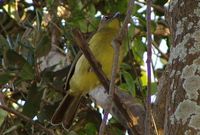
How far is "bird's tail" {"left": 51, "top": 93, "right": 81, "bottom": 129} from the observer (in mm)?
2531

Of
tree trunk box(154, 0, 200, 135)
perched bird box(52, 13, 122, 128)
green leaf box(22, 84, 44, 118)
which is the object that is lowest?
tree trunk box(154, 0, 200, 135)

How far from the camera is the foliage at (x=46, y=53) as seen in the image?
2346 millimetres

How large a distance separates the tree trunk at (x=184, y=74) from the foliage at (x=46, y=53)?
48 cm

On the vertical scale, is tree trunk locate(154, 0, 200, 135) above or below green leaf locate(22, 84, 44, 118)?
below

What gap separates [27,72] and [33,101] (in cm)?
13

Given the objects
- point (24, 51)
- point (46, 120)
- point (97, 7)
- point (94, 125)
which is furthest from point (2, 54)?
point (97, 7)

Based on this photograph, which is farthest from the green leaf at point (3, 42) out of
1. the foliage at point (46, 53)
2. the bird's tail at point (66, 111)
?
the bird's tail at point (66, 111)

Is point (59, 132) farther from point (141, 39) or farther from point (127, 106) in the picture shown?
point (141, 39)

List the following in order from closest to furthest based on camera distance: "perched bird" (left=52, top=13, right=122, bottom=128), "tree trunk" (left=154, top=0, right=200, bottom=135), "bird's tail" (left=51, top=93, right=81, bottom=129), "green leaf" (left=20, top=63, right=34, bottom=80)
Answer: "tree trunk" (left=154, top=0, right=200, bottom=135) → "green leaf" (left=20, top=63, right=34, bottom=80) → "bird's tail" (left=51, top=93, right=81, bottom=129) → "perched bird" (left=52, top=13, right=122, bottom=128)

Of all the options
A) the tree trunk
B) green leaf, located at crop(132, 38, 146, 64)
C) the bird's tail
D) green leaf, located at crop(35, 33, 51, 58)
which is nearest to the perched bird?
the bird's tail

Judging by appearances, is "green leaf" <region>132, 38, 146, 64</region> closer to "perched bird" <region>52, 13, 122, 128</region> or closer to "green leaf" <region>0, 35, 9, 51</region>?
"perched bird" <region>52, 13, 122, 128</region>

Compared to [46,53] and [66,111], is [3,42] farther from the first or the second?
[66,111]

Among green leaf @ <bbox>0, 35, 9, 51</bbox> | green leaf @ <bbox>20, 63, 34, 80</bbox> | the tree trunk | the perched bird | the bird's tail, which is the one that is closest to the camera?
the tree trunk

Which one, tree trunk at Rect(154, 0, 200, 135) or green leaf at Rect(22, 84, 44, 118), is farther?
green leaf at Rect(22, 84, 44, 118)
